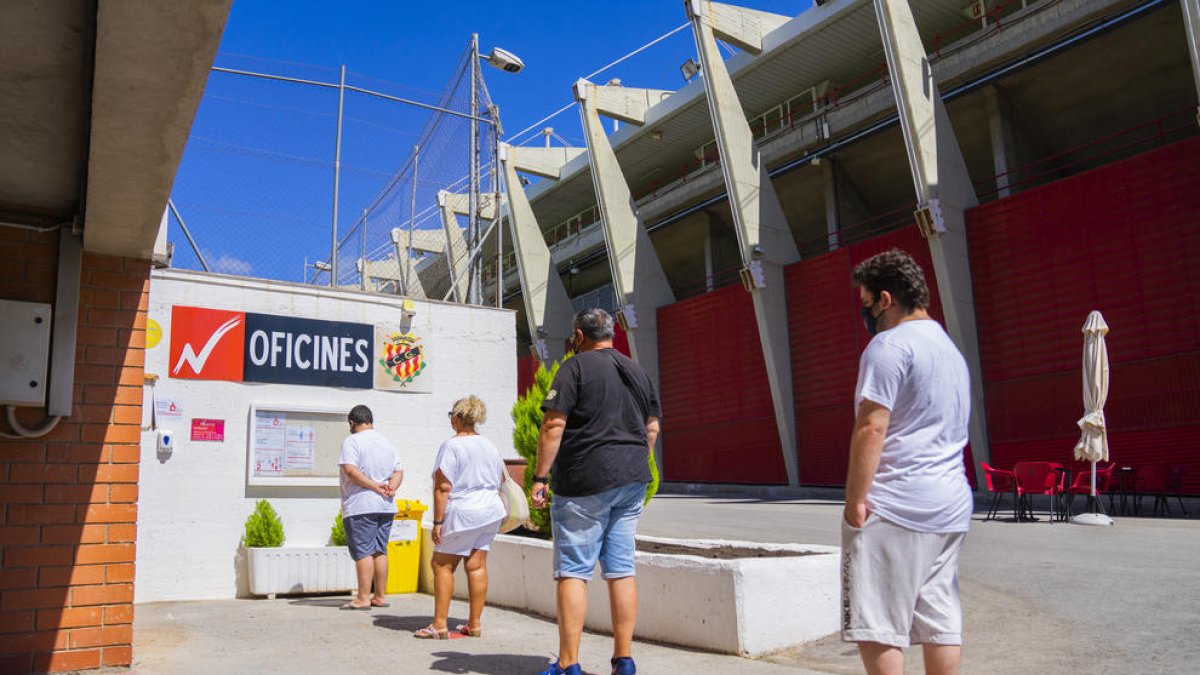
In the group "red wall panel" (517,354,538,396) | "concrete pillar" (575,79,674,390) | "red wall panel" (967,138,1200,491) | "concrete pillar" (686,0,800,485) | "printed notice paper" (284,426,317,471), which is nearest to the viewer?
"printed notice paper" (284,426,317,471)

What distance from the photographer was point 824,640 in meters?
5.07

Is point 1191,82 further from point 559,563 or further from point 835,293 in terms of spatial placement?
point 559,563

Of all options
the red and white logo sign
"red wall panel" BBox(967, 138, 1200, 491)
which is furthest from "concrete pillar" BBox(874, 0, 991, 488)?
A: the red and white logo sign

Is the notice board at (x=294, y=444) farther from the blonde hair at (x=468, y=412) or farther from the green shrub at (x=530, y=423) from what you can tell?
the blonde hair at (x=468, y=412)

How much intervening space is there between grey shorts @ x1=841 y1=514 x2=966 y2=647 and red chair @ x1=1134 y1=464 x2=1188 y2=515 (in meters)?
13.2

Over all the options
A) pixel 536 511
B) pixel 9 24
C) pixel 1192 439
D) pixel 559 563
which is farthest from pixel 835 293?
pixel 9 24

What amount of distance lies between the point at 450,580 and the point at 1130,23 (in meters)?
18.7

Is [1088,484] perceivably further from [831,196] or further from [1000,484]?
[831,196]

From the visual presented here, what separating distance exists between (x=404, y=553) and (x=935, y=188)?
13729 millimetres

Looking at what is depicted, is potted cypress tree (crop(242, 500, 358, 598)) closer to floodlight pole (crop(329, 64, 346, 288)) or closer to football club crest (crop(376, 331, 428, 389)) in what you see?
football club crest (crop(376, 331, 428, 389))

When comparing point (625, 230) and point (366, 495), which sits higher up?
point (625, 230)

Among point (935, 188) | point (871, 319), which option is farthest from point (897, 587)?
point (935, 188)

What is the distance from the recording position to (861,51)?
22.2m

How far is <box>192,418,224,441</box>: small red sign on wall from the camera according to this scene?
8.29m
